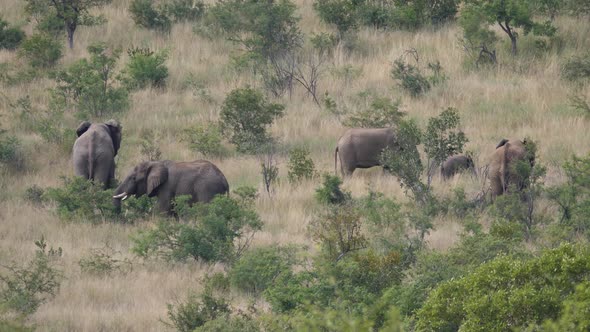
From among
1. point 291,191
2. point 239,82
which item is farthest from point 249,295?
point 239,82

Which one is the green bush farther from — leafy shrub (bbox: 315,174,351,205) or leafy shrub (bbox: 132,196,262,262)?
leafy shrub (bbox: 132,196,262,262)

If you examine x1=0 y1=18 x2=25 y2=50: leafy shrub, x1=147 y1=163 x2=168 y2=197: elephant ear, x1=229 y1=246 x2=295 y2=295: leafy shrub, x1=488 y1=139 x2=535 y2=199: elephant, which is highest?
x1=229 y1=246 x2=295 y2=295: leafy shrub

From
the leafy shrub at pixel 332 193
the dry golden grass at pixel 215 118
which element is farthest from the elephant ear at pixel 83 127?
the leafy shrub at pixel 332 193

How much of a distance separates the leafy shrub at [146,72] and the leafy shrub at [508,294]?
54.1 ft

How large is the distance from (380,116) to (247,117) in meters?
2.46

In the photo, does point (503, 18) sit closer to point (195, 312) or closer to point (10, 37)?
point (10, 37)

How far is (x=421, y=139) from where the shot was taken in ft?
71.9

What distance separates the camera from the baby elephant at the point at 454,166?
2122 cm

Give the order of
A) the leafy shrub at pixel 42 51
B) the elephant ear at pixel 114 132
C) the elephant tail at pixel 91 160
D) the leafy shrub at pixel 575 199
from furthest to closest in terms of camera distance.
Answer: the leafy shrub at pixel 42 51 → the elephant ear at pixel 114 132 → the elephant tail at pixel 91 160 → the leafy shrub at pixel 575 199

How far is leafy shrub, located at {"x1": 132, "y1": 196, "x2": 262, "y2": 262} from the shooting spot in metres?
16.5

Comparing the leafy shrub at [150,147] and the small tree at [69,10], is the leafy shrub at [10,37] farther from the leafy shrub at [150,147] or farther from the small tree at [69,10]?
the leafy shrub at [150,147]

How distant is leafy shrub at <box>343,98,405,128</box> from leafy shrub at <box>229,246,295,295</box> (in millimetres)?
8810

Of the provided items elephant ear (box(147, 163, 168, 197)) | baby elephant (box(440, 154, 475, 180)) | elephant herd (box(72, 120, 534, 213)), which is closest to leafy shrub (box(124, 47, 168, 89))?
elephant herd (box(72, 120, 534, 213))

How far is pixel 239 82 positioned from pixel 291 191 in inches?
297
